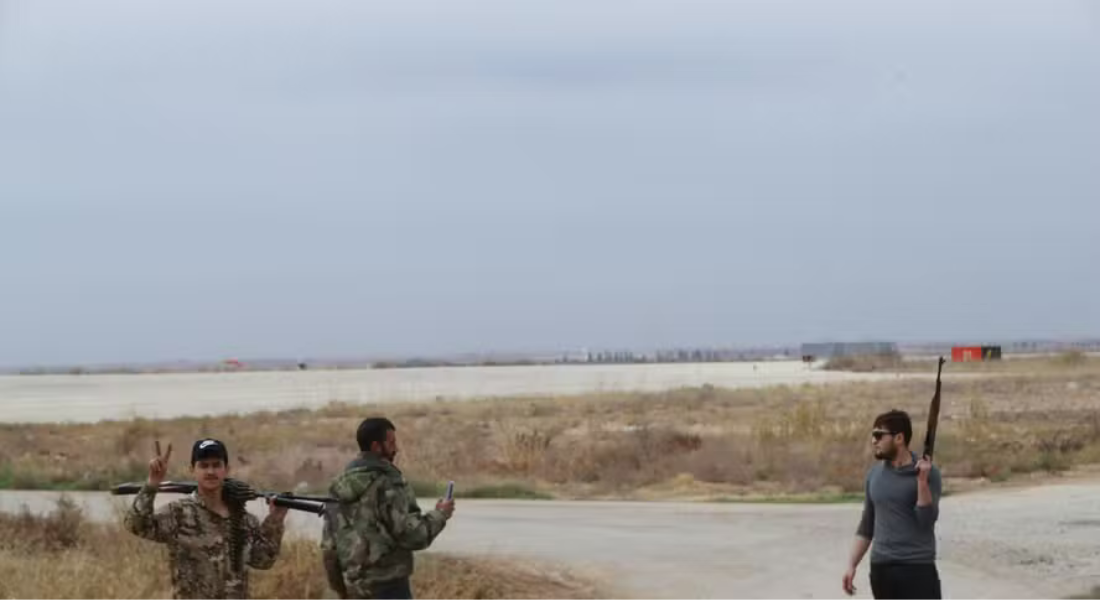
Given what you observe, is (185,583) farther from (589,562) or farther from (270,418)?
(270,418)

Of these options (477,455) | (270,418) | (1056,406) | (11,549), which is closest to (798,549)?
(11,549)

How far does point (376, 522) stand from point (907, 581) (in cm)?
269

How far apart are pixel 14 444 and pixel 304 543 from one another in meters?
29.3

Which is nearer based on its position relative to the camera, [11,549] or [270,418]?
[11,549]

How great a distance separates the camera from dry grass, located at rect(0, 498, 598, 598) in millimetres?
12297

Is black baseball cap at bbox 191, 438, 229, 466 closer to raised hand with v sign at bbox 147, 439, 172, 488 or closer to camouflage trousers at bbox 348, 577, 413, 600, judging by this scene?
raised hand with v sign at bbox 147, 439, 172, 488

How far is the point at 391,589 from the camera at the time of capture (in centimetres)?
695

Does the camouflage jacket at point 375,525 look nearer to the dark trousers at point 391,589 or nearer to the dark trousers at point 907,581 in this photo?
the dark trousers at point 391,589

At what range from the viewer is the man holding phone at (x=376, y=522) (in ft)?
22.5

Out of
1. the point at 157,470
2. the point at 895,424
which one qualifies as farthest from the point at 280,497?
the point at 895,424

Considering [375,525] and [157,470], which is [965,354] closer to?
[375,525]

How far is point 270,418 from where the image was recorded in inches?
2068

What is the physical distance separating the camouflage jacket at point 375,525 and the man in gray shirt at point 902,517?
2.28 meters

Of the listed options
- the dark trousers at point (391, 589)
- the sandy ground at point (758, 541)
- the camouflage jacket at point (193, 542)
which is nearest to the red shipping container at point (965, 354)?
the sandy ground at point (758, 541)
